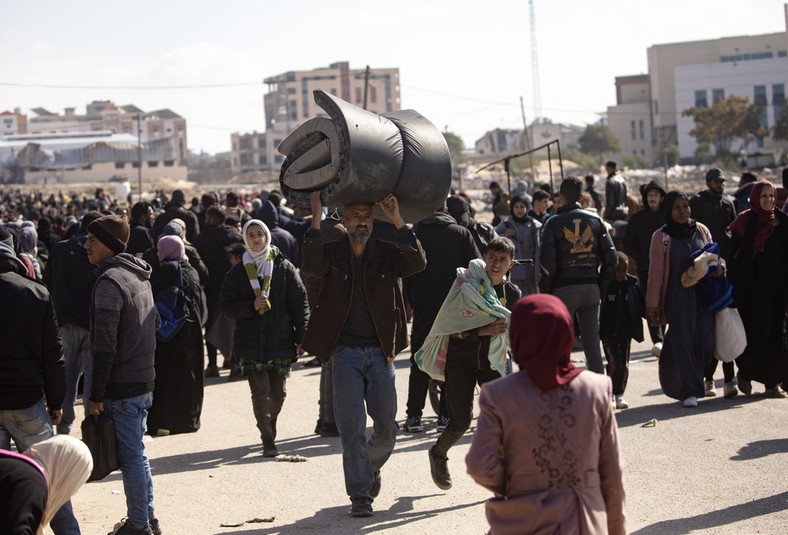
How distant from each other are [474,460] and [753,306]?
7.15 meters

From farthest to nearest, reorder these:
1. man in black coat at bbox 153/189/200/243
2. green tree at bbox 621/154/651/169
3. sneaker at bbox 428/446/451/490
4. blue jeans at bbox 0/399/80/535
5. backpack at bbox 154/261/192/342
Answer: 1. green tree at bbox 621/154/651/169
2. man in black coat at bbox 153/189/200/243
3. backpack at bbox 154/261/192/342
4. sneaker at bbox 428/446/451/490
5. blue jeans at bbox 0/399/80/535

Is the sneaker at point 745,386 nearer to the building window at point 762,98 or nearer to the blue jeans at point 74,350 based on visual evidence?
the blue jeans at point 74,350

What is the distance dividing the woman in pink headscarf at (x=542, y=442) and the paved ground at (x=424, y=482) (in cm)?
265

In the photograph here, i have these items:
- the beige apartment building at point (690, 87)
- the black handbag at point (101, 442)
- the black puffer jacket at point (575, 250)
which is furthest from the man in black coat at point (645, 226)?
the beige apartment building at point (690, 87)

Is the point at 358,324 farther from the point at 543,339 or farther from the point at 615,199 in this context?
the point at 615,199

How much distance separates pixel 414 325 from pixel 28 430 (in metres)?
4.29

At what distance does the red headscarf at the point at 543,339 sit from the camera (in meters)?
4.23

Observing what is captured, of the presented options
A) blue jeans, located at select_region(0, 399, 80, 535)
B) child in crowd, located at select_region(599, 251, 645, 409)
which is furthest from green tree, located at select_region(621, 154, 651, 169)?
blue jeans, located at select_region(0, 399, 80, 535)

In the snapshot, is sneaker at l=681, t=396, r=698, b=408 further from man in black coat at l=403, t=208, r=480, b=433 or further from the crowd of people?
man in black coat at l=403, t=208, r=480, b=433

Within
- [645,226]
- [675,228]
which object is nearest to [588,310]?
[675,228]

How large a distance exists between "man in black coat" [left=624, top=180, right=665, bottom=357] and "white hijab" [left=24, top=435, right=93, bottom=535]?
9.61 m

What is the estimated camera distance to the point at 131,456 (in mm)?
7078

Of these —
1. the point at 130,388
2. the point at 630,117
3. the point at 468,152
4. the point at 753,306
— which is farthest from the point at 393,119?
the point at 468,152

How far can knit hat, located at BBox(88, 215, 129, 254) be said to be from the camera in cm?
708
